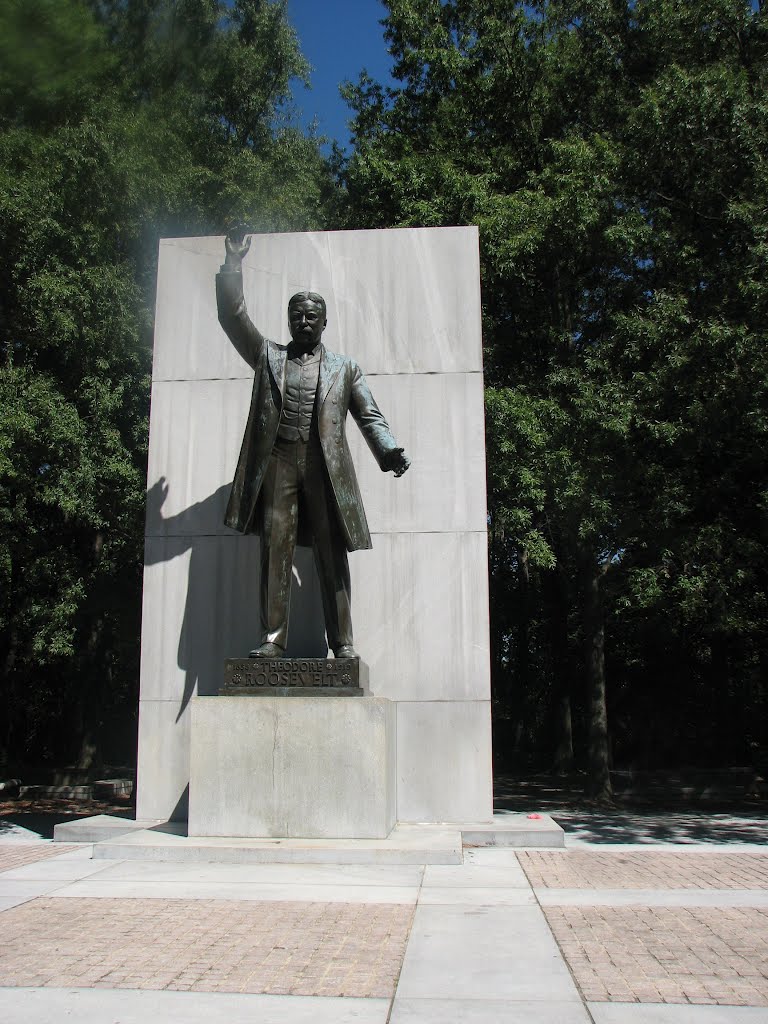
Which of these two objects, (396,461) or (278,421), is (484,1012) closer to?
(396,461)

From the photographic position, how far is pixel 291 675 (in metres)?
7.68

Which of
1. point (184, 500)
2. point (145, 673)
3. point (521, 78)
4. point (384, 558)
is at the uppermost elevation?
point (521, 78)

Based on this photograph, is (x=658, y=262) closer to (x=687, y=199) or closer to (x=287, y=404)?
(x=687, y=199)

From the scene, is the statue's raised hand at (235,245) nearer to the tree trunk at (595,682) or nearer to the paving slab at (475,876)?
the paving slab at (475,876)

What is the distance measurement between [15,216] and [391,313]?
345 inches

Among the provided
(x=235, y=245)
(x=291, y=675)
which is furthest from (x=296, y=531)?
(x=235, y=245)

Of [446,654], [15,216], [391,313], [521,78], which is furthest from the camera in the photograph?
[521,78]

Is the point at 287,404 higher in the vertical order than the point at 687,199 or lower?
lower

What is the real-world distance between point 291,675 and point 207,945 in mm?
3205

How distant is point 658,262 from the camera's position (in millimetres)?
18859

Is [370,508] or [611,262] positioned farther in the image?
[611,262]

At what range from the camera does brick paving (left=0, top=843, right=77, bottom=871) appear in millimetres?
7382

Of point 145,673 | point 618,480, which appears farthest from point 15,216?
point 618,480

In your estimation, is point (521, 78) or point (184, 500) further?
point (521, 78)
